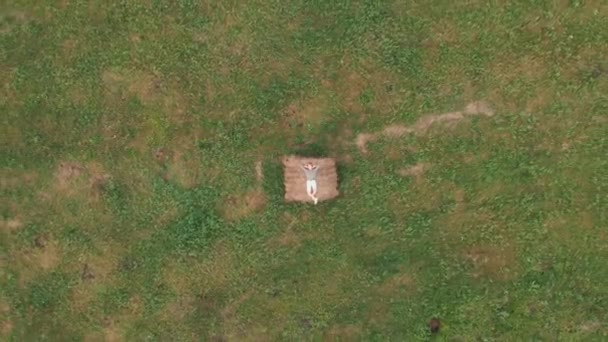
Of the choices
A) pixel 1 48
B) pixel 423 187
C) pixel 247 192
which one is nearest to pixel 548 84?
pixel 423 187

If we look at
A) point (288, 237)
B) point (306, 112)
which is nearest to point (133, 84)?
point (306, 112)

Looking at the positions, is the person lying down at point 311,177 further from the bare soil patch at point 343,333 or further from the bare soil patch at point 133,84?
the bare soil patch at point 133,84

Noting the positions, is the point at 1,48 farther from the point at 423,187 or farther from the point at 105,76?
the point at 423,187

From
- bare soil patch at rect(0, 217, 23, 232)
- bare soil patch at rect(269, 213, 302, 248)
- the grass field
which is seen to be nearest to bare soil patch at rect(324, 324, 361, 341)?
the grass field

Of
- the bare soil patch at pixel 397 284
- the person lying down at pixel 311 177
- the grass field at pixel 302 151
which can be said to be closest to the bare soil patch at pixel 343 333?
the grass field at pixel 302 151

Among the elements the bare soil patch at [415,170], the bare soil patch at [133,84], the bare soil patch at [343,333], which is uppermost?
the bare soil patch at [133,84]

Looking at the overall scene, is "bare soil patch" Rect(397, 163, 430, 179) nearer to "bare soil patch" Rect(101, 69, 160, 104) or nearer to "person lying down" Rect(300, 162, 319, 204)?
"person lying down" Rect(300, 162, 319, 204)
